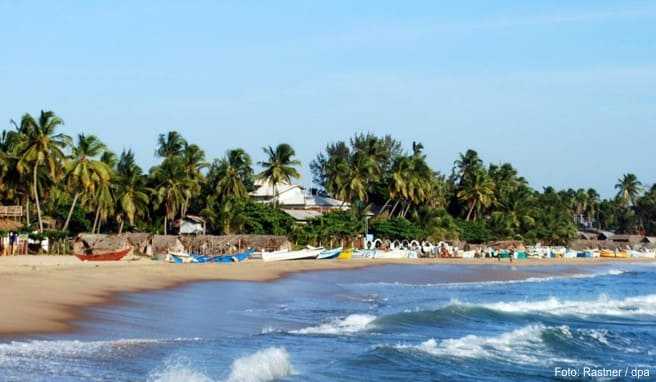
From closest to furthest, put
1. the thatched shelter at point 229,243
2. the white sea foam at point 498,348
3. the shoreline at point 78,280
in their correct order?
the white sea foam at point 498,348, the shoreline at point 78,280, the thatched shelter at point 229,243

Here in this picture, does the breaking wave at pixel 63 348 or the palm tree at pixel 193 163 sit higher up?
the palm tree at pixel 193 163

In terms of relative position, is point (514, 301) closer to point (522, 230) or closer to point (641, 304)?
point (641, 304)

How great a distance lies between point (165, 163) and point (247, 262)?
12450 mm

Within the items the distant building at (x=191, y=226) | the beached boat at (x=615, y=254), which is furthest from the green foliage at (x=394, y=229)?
the beached boat at (x=615, y=254)

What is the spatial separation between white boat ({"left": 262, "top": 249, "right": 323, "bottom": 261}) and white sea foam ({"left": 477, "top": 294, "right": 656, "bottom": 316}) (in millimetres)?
21713

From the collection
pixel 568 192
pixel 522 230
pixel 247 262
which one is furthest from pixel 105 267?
pixel 568 192

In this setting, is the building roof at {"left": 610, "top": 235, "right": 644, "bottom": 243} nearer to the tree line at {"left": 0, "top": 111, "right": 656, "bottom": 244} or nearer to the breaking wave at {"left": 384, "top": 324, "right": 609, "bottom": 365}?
the tree line at {"left": 0, "top": 111, "right": 656, "bottom": 244}

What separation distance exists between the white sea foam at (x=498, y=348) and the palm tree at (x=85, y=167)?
3210 centimetres

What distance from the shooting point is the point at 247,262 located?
149 ft

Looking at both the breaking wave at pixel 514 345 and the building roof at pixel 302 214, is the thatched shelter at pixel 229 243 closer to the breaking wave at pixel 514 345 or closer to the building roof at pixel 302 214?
the building roof at pixel 302 214

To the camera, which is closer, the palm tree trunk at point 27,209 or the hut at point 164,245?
the palm tree trunk at point 27,209

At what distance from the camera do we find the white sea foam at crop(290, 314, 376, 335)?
61.1ft

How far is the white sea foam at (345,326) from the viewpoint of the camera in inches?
733

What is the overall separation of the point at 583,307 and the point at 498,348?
11.3 metres
